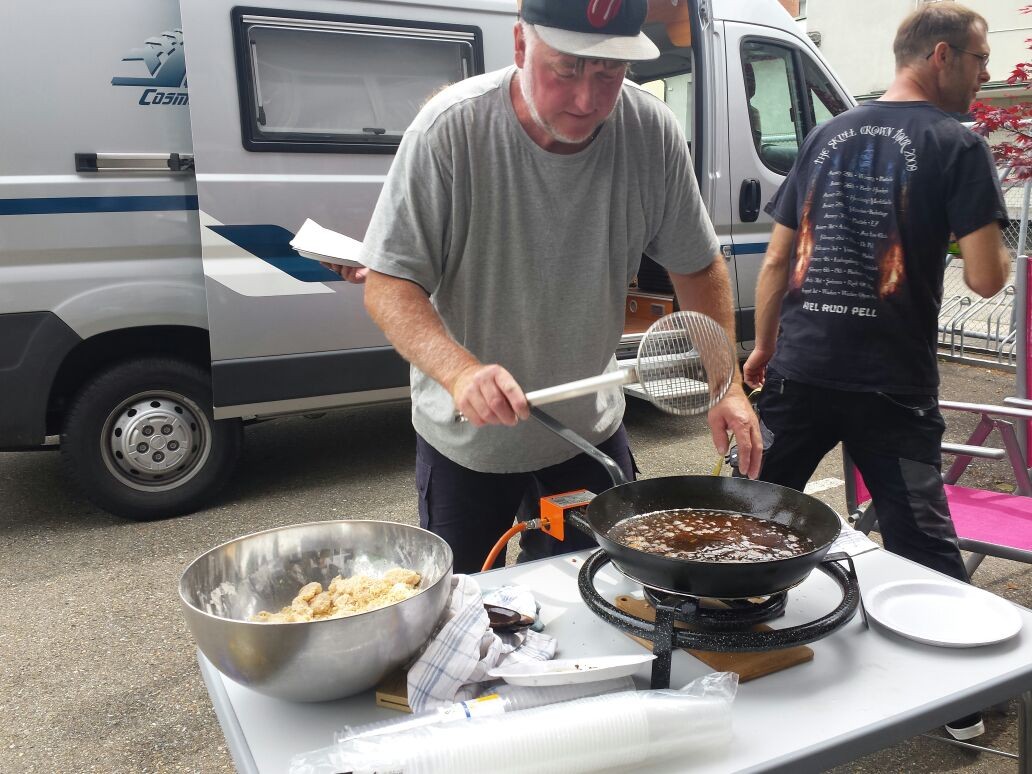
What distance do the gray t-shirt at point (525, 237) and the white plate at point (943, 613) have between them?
2.59 feet

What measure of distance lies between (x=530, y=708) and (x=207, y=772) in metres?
1.66

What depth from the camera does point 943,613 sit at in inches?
56.1

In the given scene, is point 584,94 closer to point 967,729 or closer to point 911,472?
point 911,472

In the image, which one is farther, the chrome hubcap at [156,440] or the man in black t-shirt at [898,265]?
the chrome hubcap at [156,440]

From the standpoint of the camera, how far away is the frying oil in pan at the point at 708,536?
1352 millimetres

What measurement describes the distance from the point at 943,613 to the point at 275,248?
10.9ft

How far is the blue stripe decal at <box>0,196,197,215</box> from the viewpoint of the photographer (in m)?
3.52

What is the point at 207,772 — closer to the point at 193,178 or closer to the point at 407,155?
the point at 407,155

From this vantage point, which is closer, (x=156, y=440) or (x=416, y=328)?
(x=416, y=328)

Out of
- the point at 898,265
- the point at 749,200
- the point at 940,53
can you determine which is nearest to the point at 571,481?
the point at 898,265

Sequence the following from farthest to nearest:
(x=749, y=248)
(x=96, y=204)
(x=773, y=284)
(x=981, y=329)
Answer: (x=981, y=329)
(x=749, y=248)
(x=96, y=204)
(x=773, y=284)

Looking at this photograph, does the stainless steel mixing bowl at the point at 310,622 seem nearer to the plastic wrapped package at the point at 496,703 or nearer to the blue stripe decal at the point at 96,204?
the plastic wrapped package at the point at 496,703

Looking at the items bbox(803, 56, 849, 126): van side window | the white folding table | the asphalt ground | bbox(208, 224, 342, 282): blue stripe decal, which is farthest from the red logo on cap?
bbox(803, 56, 849, 126): van side window

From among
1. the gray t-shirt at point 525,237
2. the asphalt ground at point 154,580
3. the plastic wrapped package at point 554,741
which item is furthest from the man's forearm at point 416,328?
the asphalt ground at point 154,580
